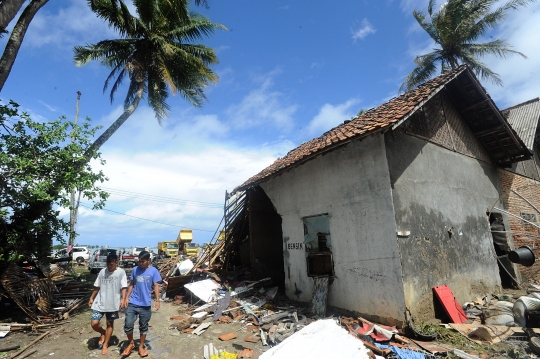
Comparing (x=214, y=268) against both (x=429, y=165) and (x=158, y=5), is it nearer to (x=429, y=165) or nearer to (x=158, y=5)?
(x=429, y=165)

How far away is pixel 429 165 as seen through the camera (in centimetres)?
766

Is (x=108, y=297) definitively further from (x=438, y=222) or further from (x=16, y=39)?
(x=438, y=222)

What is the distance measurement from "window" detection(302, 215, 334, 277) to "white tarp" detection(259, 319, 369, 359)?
348cm

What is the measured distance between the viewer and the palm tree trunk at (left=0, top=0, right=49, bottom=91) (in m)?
5.98

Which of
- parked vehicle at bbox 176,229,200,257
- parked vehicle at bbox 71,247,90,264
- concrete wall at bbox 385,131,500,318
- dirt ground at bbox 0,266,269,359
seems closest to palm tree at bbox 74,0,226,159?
dirt ground at bbox 0,266,269,359

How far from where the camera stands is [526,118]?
39.3 ft

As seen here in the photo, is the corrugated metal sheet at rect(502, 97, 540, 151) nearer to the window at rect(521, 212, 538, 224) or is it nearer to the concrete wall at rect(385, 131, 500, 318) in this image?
the window at rect(521, 212, 538, 224)

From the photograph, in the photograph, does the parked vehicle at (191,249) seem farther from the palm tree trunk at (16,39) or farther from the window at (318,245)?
the palm tree trunk at (16,39)

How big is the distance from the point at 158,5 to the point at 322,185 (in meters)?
11.7

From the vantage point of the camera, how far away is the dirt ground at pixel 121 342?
5547 millimetres

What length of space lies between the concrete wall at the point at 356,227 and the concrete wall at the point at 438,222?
0.85 feet

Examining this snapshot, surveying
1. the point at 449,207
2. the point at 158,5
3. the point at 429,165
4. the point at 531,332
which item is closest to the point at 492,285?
the point at 449,207

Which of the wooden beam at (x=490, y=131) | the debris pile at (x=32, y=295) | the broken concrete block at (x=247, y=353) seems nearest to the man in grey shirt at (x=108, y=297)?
the broken concrete block at (x=247, y=353)

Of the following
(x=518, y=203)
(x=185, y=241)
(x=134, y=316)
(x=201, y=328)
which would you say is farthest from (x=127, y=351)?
(x=185, y=241)
